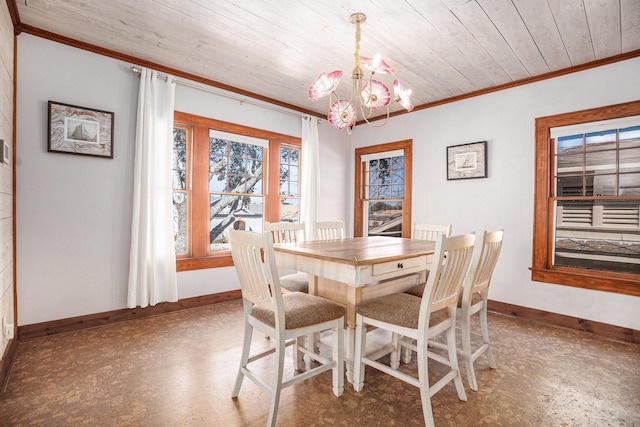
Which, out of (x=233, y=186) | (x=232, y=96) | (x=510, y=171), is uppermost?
(x=232, y=96)

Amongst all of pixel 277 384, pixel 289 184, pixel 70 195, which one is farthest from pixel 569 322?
pixel 70 195

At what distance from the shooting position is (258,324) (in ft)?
6.00

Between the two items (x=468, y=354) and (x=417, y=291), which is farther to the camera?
(x=417, y=291)

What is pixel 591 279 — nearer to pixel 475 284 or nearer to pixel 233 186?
pixel 475 284

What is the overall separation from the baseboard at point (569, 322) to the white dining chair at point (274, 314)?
254cm

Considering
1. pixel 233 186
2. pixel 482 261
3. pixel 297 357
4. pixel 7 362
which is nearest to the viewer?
pixel 482 261

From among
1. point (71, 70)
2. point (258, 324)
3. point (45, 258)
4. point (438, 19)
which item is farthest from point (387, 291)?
point (71, 70)

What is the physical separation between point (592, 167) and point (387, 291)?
2.68 meters

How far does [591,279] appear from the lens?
2.99 m

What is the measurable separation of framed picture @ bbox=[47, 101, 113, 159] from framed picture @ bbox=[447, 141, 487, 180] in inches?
149

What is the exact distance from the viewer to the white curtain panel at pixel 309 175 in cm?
452

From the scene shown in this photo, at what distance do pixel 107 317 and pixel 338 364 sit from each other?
2.42 meters

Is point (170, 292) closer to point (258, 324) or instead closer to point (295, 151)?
point (258, 324)

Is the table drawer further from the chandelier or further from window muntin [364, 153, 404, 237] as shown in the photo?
window muntin [364, 153, 404, 237]
